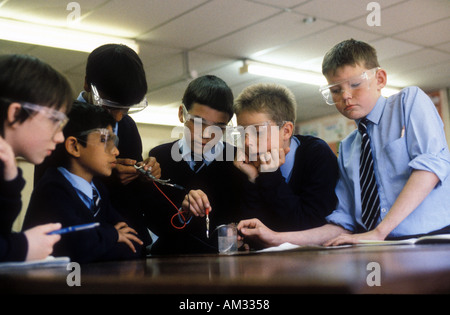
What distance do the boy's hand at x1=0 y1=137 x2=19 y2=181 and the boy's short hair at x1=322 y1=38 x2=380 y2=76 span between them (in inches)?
47.1

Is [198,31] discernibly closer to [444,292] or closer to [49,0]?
[49,0]

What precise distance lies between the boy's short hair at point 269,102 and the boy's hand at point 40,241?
3.69ft

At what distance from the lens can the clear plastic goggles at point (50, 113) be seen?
1028 millimetres

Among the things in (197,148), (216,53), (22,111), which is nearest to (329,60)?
(197,148)

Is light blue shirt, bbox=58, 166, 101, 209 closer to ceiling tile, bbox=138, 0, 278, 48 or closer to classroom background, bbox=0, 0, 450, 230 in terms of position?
classroom background, bbox=0, 0, 450, 230

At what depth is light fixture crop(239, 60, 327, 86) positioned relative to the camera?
209 inches

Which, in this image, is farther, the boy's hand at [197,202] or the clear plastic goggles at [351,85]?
the clear plastic goggles at [351,85]

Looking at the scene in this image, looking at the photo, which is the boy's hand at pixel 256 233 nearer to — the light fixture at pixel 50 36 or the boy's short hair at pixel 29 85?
the boy's short hair at pixel 29 85

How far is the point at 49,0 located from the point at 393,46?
3401 mm

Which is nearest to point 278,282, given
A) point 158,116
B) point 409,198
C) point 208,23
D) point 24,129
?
point 24,129

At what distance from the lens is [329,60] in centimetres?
179

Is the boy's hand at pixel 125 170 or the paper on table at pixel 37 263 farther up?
the boy's hand at pixel 125 170

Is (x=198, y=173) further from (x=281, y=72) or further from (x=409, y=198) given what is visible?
(x=281, y=72)

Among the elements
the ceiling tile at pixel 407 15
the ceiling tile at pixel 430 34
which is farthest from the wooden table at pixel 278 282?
the ceiling tile at pixel 430 34
